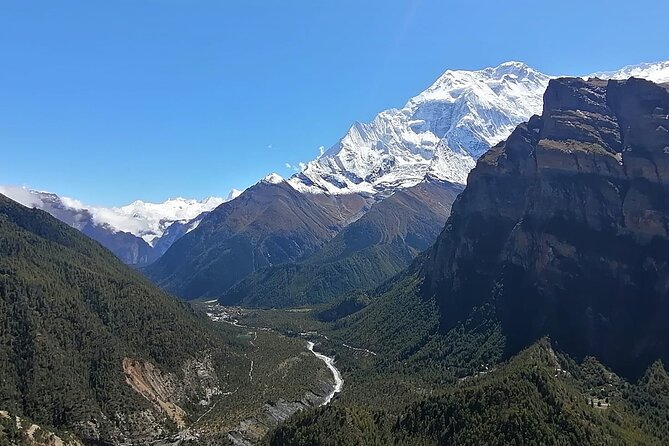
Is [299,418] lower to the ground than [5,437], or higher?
→ lower

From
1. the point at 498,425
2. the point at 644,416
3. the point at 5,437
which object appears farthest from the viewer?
the point at 644,416

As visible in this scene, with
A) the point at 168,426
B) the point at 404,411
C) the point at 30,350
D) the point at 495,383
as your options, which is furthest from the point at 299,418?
the point at 30,350

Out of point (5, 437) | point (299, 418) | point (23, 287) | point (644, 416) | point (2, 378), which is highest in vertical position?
point (23, 287)

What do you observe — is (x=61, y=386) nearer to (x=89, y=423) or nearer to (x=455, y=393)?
(x=89, y=423)

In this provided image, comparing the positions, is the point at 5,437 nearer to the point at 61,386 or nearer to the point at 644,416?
the point at 61,386

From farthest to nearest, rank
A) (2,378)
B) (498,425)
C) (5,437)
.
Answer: (2,378) < (498,425) < (5,437)

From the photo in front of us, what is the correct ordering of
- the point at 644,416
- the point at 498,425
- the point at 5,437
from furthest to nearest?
1. the point at 644,416
2. the point at 498,425
3. the point at 5,437

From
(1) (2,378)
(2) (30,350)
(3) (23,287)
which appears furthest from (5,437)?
(3) (23,287)

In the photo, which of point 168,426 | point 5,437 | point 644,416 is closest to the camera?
point 5,437

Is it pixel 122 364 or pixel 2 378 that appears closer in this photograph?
pixel 2 378
